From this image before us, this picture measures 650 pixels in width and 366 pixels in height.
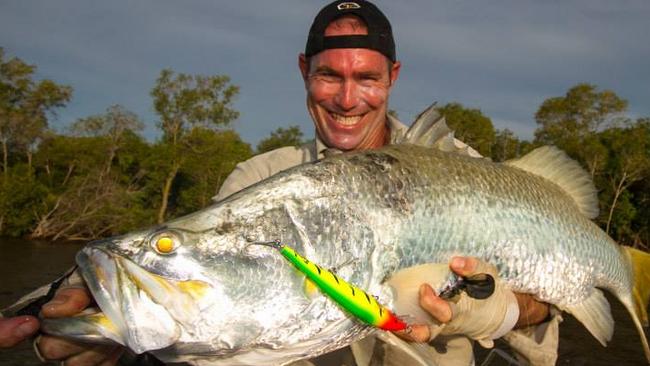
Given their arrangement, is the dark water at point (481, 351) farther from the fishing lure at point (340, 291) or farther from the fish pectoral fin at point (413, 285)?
the fishing lure at point (340, 291)

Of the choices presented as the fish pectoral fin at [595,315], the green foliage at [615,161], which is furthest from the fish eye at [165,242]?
the green foliage at [615,161]

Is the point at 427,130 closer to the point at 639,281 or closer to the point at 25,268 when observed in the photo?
the point at 639,281

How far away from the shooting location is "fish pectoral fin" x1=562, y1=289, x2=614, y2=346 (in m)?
2.92

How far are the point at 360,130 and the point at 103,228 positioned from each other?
1278 inches

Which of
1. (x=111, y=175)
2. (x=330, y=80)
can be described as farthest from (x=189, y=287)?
(x=111, y=175)

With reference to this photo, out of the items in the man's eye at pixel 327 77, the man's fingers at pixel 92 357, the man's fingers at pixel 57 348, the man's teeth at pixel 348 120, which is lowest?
the man's fingers at pixel 92 357

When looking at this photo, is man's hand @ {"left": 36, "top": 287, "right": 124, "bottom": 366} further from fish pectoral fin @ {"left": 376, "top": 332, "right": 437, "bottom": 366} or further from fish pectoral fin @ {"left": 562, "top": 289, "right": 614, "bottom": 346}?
fish pectoral fin @ {"left": 562, "top": 289, "right": 614, "bottom": 346}

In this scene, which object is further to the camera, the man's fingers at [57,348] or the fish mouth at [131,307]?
the man's fingers at [57,348]

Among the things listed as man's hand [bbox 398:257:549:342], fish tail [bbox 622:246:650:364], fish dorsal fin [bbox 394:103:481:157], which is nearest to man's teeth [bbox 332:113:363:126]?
fish dorsal fin [bbox 394:103:481:157]

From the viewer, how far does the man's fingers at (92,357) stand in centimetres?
234

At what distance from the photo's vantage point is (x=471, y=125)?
41469 mm

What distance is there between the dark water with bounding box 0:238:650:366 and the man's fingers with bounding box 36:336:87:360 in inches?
336

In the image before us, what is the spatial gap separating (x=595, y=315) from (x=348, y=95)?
76.9 inches

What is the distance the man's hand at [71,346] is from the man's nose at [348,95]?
1985 mm
